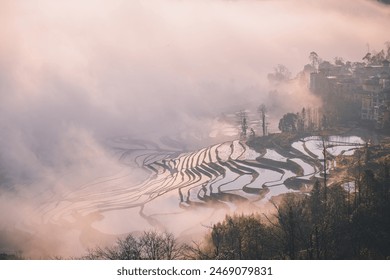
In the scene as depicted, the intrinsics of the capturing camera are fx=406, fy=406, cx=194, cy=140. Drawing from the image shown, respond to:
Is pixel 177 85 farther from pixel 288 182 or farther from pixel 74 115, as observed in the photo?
pixel 288 182

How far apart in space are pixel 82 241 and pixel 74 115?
15.8 meters

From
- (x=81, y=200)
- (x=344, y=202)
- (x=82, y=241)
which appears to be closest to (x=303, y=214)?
(x=344, y=202)

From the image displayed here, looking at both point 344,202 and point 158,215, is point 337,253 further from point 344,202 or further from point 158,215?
point 158,215

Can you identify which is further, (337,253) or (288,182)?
(288,182)

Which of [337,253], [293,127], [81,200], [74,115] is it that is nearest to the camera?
[337,253]

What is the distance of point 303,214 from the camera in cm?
890

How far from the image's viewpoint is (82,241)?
11336mm

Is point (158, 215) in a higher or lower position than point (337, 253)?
higher

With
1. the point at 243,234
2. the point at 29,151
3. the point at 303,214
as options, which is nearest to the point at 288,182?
the point at 303,214

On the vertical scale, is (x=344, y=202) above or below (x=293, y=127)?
below
